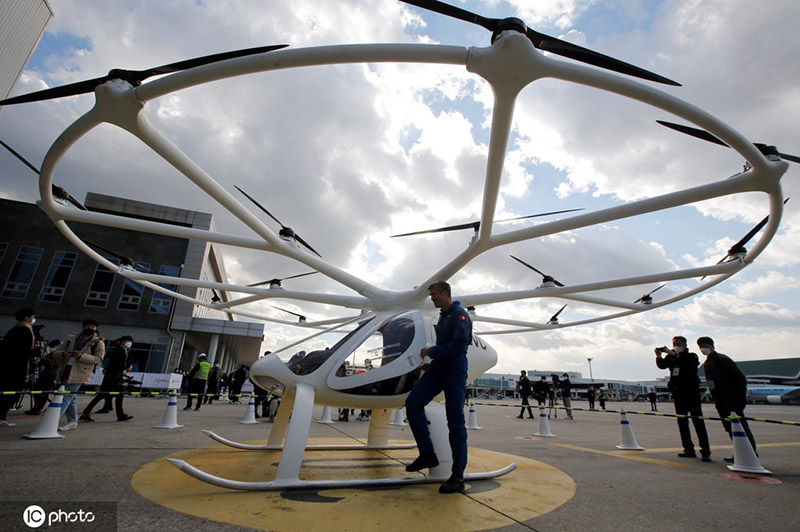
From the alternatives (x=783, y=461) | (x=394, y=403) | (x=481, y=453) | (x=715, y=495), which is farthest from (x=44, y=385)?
(x=783, y=461)

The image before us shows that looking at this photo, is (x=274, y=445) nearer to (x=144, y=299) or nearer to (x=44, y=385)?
(x=44, y=385)

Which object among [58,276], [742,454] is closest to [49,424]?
[742,454]

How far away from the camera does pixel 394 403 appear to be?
5273mm

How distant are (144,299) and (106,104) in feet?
107

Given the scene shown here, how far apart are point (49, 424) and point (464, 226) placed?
8.70 metres

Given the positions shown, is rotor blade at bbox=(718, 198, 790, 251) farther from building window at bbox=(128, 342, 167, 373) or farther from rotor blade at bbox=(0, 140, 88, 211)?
building window at bbox=(128, 342, 167, 373)

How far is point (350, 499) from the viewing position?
3688 millimetres

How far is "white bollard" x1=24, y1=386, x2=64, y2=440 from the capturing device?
652cm

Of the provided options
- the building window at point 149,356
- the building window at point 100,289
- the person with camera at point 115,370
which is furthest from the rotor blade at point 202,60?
the building window at point 100,289

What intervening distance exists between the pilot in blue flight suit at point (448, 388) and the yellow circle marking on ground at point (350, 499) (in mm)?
303

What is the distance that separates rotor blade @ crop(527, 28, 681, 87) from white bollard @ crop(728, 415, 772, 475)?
5227 mm

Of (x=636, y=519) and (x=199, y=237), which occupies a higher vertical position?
(x=199, y=237)

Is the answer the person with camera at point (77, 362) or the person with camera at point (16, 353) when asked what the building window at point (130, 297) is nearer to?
the person with camera at point (77, 362)

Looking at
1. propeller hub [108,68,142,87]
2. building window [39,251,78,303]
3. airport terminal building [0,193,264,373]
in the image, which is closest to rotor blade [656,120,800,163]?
propeller hub [108,68,142,87]
